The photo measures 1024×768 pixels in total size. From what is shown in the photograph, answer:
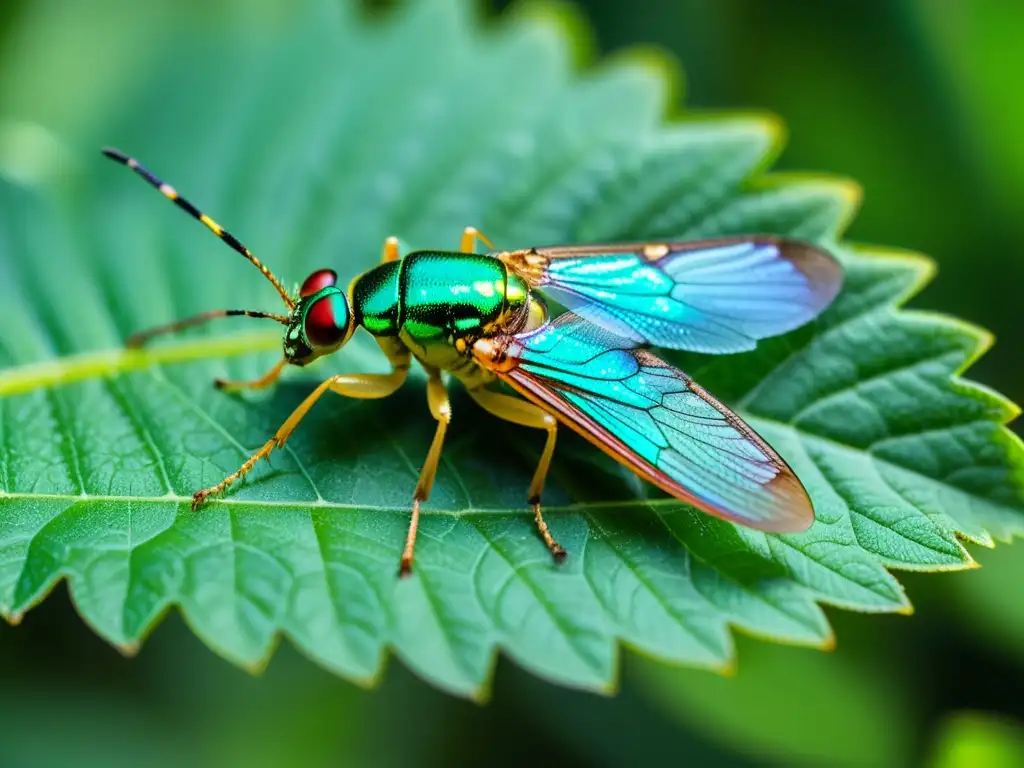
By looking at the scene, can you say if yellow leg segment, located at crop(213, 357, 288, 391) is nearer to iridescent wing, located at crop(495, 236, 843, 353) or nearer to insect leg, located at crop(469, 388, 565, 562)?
insect leg, located at crop(469, 388, 565, 562)

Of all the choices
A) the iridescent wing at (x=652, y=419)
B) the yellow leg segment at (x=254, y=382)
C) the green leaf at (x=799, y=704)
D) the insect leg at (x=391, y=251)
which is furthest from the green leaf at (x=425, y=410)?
the green leaf at (x=799, y=704)

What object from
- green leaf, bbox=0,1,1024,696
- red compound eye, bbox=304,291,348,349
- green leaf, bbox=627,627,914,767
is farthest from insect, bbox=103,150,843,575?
green leaf, bbox=627,627,914,767

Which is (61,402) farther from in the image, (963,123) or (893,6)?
(893,6)

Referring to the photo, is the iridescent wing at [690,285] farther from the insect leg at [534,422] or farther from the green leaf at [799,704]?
the green leaf at [799,704]

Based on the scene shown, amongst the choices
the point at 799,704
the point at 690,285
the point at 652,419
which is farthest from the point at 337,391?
the point at 799,704

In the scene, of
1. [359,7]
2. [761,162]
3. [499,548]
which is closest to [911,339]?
[761,162]

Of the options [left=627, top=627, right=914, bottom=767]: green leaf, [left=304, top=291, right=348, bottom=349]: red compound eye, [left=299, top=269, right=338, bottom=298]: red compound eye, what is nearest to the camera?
[left=304, top=291, right=348, bottom=349]: red compound eye
